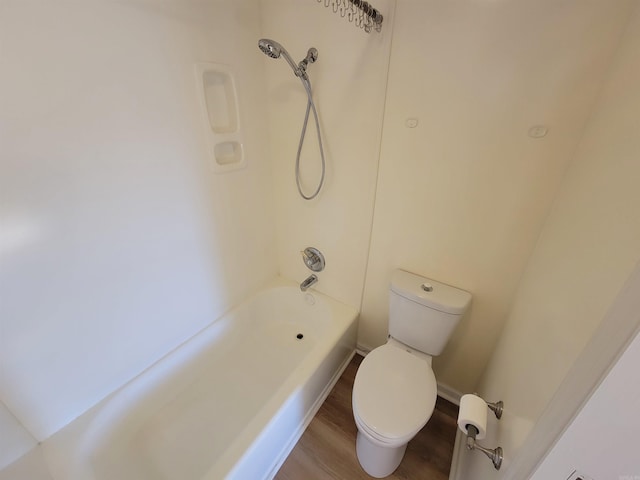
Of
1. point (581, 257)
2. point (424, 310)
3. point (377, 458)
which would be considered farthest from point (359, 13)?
point (377, 458)

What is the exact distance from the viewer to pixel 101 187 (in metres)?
0.92

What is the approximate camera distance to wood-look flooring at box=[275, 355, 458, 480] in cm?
119

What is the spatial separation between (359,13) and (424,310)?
4.28ft

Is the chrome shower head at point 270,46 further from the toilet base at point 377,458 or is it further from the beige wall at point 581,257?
the toilet base at point 377,458

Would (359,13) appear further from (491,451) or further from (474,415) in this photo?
(491,451)

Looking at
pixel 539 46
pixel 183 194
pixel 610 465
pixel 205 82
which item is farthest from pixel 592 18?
pixel 183 194

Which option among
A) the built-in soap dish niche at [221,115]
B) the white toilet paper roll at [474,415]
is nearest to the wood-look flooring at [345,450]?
the white toilet paper roll at [474,415]

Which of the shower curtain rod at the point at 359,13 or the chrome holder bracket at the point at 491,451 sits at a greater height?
the shower curtain rod at the point at 359,13

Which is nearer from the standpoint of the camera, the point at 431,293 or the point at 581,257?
the point at 581,257

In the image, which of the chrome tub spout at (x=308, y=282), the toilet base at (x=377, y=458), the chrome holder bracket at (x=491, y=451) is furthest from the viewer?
the chrome tub spout at (x=308, y=282)

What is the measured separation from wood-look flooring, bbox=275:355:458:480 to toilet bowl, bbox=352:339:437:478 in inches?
3.0

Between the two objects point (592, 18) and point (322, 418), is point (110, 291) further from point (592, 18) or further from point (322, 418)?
point (592, 18)

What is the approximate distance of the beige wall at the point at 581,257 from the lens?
0.45m

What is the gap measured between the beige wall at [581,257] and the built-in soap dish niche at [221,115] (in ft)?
4.47
